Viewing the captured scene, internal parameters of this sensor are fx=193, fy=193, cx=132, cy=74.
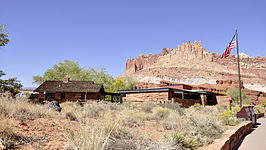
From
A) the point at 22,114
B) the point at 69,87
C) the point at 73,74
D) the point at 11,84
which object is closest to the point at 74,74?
the point at 73,74

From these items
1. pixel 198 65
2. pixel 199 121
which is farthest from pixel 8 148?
pixel 198 65

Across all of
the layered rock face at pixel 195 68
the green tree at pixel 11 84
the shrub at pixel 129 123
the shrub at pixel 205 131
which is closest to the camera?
the shrub at pixel 205 131

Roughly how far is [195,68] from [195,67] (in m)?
1.68

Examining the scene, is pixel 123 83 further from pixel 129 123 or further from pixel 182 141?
pixel 182 141

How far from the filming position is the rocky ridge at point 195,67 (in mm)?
90750

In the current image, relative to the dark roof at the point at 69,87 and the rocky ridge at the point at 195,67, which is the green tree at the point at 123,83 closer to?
the dark roof at the point at 69,87

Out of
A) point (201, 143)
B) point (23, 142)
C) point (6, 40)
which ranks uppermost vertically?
point (6, 40)

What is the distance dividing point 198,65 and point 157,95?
292ft

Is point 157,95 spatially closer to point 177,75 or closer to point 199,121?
point 199,121

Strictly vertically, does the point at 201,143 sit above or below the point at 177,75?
below

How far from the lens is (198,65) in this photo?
341ft

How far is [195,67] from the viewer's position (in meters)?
101

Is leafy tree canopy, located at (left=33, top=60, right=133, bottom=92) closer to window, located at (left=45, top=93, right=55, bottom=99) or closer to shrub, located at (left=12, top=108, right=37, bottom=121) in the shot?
window, located at (left=45, top=93, right=55, bottom=99)

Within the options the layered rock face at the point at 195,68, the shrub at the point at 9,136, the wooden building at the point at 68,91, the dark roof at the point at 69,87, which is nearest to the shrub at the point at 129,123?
the shrub at the point at 9,136
